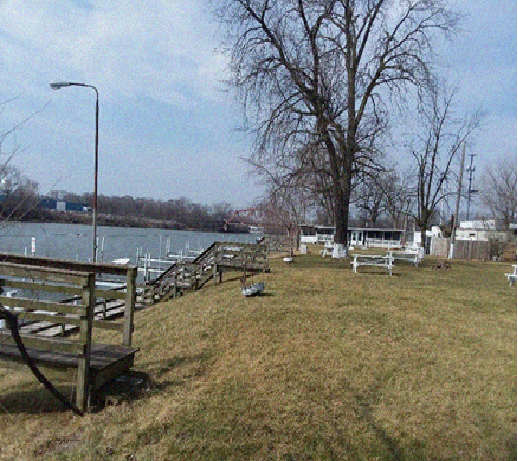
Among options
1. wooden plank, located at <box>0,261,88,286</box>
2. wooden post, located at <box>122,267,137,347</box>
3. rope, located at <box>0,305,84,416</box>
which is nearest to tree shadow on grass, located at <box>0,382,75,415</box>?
rope, located at <box>0,305,84,416</box>

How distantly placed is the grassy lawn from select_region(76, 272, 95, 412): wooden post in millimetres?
205

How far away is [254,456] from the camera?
3828mm

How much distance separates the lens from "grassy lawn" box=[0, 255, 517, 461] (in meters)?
4.04

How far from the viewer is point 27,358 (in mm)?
3834

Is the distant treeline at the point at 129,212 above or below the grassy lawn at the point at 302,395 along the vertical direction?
above

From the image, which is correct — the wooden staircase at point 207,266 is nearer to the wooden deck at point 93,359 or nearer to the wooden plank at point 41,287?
the wooden deck at point 93,359

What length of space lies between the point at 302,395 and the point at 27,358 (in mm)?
2773

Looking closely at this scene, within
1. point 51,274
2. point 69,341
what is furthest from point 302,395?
point 51,274

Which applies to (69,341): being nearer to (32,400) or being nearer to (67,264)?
(32,400)

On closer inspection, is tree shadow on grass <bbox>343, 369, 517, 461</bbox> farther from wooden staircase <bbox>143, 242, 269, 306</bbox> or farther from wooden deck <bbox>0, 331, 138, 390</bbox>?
wooden staircase <bbox>143, 242, 269, 306</bbox>

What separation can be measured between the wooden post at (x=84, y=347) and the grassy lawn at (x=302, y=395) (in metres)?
0.21

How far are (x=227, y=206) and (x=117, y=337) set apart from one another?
5970 centimetres

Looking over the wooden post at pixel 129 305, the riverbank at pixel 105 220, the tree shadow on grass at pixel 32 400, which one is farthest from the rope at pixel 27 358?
the riverbank at pixel 105 220

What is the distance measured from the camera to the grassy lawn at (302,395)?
404 centimetres
